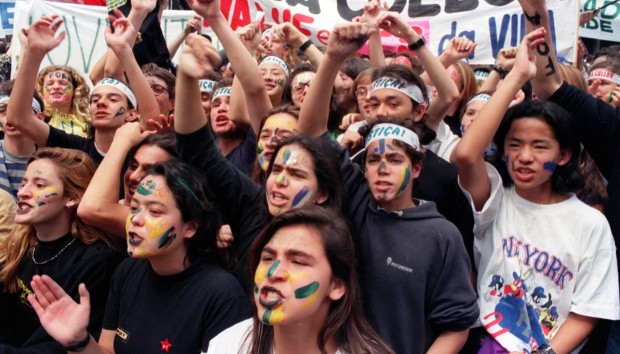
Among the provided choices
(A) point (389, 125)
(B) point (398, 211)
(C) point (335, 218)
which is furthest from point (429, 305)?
(A) point (389, 125)

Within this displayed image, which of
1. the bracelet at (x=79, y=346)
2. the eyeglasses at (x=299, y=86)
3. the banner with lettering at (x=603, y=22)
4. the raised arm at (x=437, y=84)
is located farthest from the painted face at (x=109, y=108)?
the banner with lettering at (x=603, y=22)

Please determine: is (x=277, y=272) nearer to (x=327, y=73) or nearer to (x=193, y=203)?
(x=193, y=203)

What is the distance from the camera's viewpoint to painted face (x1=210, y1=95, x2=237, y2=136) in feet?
14.0

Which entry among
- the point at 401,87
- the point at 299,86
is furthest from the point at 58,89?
the point at 401,87

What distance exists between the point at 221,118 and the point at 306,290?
2.30 metres

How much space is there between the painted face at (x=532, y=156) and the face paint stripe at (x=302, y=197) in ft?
3.18

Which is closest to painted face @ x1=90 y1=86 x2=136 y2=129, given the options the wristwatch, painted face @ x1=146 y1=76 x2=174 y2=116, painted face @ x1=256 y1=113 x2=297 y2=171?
painted face @ x1=146 y1=76 x2=174 y2=116

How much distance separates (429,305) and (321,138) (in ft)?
2.69

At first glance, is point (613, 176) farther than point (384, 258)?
Yes

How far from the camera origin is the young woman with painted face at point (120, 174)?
3209 mm

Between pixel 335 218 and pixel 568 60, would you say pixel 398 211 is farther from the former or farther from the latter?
pixel 568 60

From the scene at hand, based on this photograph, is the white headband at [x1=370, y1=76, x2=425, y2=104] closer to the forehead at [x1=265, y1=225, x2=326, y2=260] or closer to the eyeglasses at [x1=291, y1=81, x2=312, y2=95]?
the eyeglasses at [x1=291, y1=81, x2=312, y2=95]

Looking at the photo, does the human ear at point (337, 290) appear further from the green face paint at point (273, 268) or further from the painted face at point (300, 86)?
the painted face at point (300, 86)

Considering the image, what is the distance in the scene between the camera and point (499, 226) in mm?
3051
